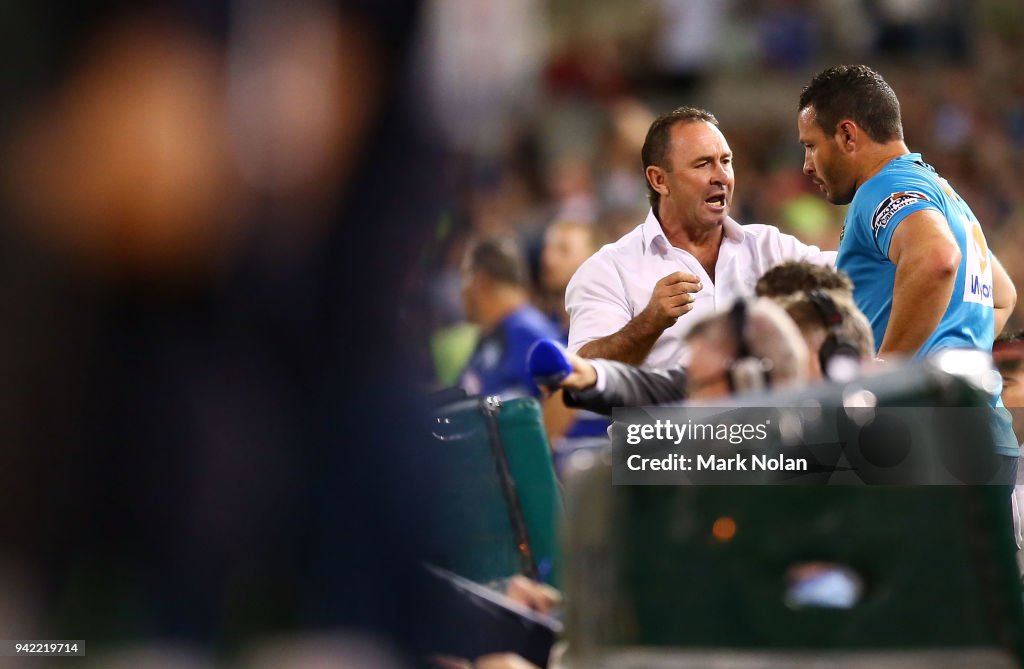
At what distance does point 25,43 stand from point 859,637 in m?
1.09

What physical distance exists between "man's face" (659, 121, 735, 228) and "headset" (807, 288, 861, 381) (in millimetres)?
419

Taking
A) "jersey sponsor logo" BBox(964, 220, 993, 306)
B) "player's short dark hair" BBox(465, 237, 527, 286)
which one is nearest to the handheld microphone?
"jersey sponsor logo" BBox(964, 220, 993, 306)

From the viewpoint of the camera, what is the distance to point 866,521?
1.47 meters

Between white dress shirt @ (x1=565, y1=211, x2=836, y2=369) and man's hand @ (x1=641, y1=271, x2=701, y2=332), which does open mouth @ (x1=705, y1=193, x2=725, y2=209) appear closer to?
white dress shirt @ (x1=565, y1=211, x2=836, y2=369)

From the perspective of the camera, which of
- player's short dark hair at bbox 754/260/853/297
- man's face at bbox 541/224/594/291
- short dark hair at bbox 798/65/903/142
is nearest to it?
player's short dark hair at bbox 754/260/853/297

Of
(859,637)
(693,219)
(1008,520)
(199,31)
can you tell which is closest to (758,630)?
(859,637)

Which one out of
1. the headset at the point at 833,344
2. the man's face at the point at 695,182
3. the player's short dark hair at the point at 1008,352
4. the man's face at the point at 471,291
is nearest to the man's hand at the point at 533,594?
the headset at the point at 833,344

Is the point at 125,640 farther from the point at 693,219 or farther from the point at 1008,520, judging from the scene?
the point at 693,219

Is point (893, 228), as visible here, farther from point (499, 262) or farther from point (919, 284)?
point (499, 262)

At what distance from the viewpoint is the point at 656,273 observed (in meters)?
2.44

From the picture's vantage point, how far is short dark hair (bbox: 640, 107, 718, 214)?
98.0 inches

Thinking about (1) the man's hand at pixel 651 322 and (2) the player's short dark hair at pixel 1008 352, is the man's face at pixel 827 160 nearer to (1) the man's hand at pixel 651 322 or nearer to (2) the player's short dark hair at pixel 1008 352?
(1) the man's hand at pixel 651 322

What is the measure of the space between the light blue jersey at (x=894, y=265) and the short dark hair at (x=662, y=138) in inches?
14.1

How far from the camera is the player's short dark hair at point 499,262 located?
362cm
